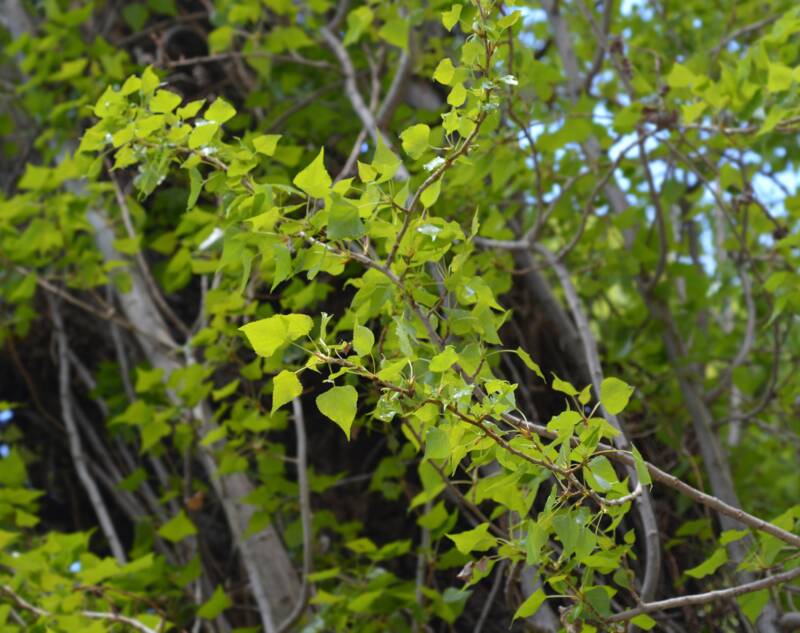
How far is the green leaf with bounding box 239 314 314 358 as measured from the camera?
1.10 metres

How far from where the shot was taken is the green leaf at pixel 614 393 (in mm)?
1173

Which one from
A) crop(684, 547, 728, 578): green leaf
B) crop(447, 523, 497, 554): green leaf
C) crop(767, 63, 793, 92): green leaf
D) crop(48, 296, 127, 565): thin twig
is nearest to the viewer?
crop(447, 523, 497, 554): green leaf

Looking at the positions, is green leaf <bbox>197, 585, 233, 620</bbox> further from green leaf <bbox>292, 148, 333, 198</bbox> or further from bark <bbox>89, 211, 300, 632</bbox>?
green leaf <bbox>292, 148, 333, 198</bbox>

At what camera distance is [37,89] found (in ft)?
9.52

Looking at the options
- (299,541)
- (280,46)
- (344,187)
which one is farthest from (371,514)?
(344,187)

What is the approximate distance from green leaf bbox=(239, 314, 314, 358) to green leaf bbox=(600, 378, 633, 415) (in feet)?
1.12

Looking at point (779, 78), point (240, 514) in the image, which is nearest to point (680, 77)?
point (779, 78)

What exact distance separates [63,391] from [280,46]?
109 centimetres

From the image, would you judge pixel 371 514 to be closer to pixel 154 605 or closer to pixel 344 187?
pixel 154 605

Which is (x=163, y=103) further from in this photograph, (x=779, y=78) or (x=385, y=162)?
(x=779, y=78)

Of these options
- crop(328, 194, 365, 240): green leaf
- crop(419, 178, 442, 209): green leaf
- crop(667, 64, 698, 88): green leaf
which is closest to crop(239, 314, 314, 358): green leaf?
crop(328, 194, 365, 240): green leaf

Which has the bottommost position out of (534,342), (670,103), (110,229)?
(534,342)

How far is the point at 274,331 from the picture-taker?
1.11 metres

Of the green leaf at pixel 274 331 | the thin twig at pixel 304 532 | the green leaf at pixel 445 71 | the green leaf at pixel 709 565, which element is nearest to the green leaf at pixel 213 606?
the thin twig at pixel 304 532
